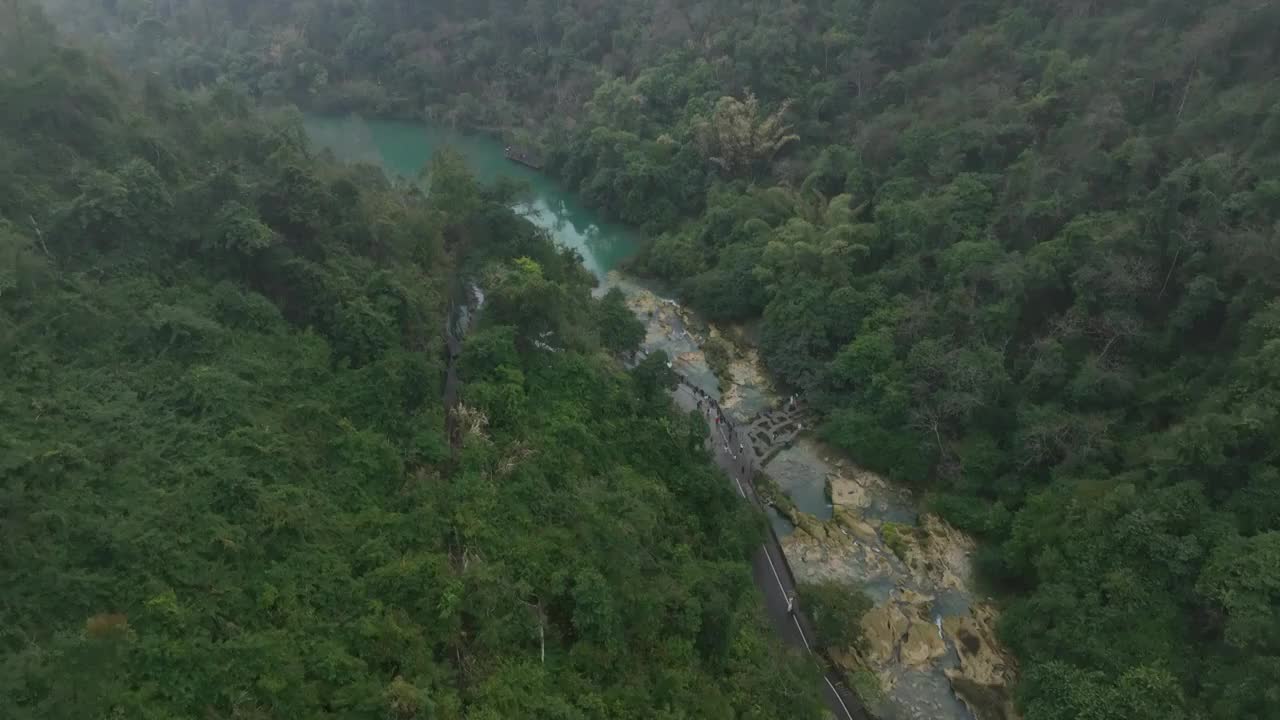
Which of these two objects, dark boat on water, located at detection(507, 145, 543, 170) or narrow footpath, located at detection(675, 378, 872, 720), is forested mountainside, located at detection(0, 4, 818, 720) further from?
dark boat on water, located at detection(507, 145, 543, 170)

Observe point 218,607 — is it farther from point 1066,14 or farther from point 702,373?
point 1066,14

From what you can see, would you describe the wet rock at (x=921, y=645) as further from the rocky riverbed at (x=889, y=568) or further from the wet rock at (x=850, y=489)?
the wet rock at (x=850, y=489)

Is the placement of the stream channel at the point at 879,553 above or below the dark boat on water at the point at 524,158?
above

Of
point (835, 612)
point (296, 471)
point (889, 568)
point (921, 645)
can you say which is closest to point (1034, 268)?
point (889, 568)

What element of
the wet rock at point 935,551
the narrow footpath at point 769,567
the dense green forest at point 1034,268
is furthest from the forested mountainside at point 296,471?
the dense green forest at point 1034,268

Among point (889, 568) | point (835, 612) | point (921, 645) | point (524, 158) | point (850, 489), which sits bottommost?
point (524, 158)

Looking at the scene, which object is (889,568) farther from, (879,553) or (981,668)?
(981,668)

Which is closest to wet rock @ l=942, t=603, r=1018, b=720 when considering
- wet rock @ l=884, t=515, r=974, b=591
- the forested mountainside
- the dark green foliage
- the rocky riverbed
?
the rocky riverbed
